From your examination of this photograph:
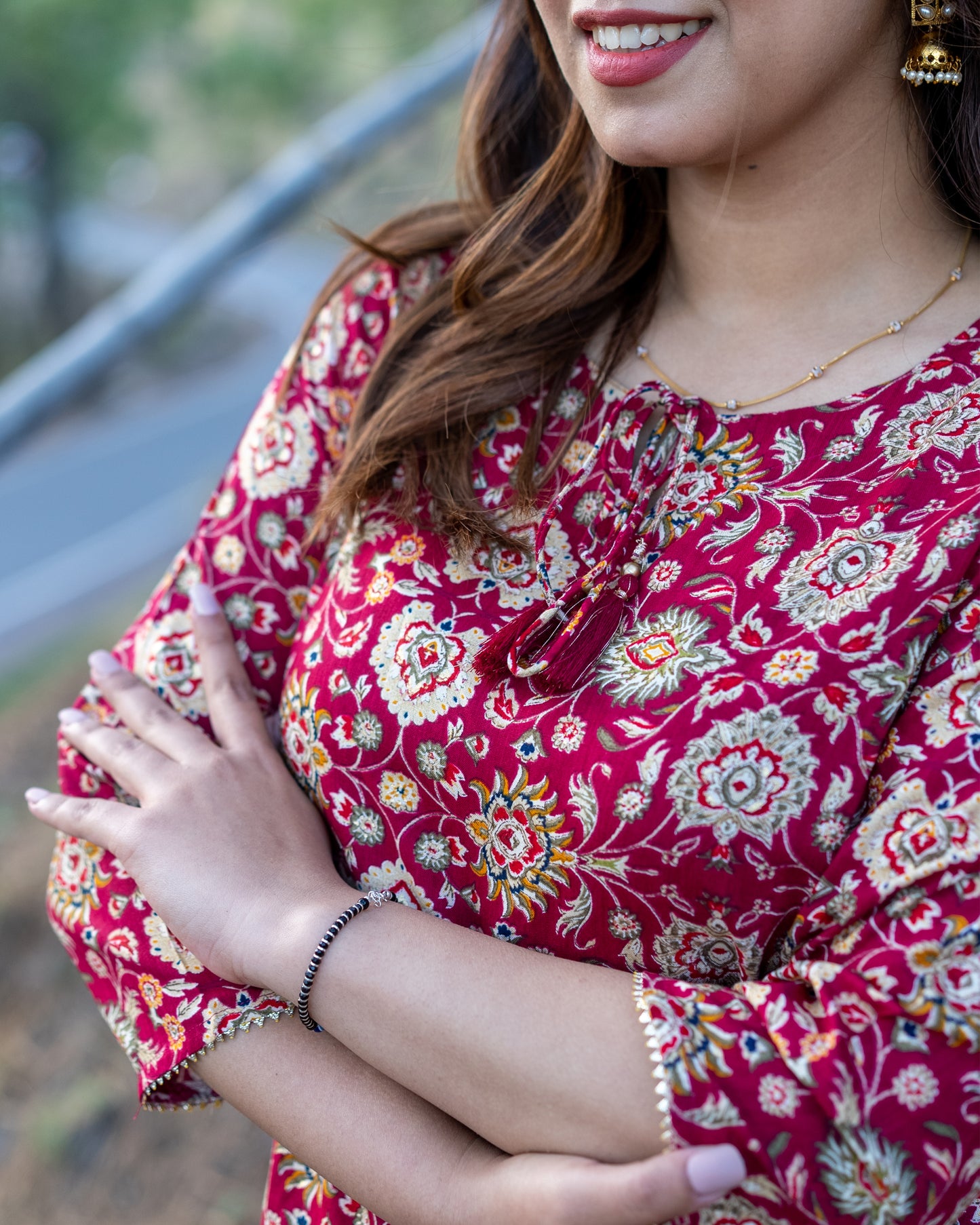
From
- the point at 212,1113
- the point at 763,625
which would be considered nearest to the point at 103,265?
the point at 212,1113

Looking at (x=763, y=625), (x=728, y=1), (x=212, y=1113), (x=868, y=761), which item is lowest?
(x=212, y=1113)

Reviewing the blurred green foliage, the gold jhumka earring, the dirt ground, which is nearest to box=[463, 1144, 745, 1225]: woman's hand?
the gold jhumka earring

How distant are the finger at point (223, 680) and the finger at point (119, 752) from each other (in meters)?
0.08

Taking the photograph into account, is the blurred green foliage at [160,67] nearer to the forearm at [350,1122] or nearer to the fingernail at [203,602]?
the fingernail at [203,602]

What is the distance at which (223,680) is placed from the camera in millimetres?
1503

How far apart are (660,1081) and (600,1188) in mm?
102

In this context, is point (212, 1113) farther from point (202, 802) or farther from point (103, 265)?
point (103, 265)

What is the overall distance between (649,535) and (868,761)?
360 mm

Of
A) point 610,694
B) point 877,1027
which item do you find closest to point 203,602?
point 610,694

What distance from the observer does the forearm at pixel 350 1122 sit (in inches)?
46.3

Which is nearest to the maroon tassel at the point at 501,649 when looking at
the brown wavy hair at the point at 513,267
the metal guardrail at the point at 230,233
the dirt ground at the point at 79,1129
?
the brown wavy hair at the point at 513,267

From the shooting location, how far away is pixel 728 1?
1.19m

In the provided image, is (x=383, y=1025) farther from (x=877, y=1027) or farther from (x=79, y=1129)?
(x=79, y=1129)

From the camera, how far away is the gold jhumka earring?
1.32 metres
